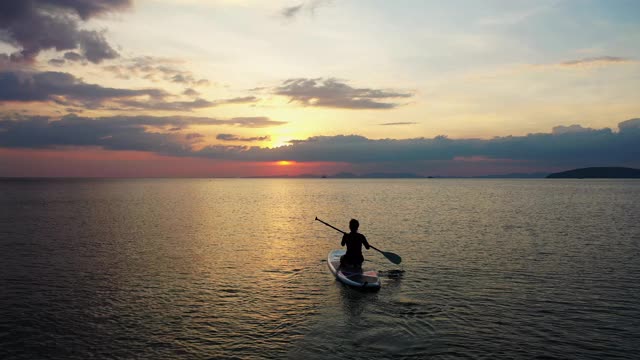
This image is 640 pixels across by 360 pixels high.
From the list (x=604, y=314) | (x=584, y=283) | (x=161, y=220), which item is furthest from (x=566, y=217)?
(x=161, y=220)

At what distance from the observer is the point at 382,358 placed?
15.3 m

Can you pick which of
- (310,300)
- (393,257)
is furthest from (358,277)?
(393,257)

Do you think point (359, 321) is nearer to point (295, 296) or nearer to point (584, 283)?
point (295, 296)

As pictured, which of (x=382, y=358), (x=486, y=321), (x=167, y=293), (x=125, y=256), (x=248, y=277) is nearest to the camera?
(x=382, y=358)

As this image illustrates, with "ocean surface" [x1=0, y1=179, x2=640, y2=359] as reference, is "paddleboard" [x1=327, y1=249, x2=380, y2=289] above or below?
above

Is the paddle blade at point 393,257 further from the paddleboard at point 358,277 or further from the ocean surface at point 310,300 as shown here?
the paddleboard at point 358,277

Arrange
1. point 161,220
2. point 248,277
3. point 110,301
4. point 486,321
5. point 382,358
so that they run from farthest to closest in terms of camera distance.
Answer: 1. point 161,220
2. point 248,277
3. point 110,301
4. point 486,321
5. point 382,358

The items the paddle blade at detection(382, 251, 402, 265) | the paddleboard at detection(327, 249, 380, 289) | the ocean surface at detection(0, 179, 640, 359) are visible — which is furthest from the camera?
the paddle blade at detection(382, 251, 402, 265)

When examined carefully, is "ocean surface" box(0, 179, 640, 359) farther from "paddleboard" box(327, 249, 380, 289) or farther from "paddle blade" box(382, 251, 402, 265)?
"paddle blade" box(382, 251, 402, 265)

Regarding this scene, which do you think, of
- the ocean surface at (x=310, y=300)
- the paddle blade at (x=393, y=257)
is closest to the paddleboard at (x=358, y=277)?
the ocean surface at (x=310, y=300)

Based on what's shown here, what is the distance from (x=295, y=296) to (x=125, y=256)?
1936 centimetres

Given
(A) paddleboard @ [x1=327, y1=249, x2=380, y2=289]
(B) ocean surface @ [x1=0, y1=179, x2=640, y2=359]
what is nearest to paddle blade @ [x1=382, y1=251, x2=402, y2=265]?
(B) ocean surface @ [x1=0, y1=179, x2=640, y2=359]

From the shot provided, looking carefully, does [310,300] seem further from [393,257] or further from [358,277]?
[393,257]

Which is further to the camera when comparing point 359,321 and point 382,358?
point 359,321
